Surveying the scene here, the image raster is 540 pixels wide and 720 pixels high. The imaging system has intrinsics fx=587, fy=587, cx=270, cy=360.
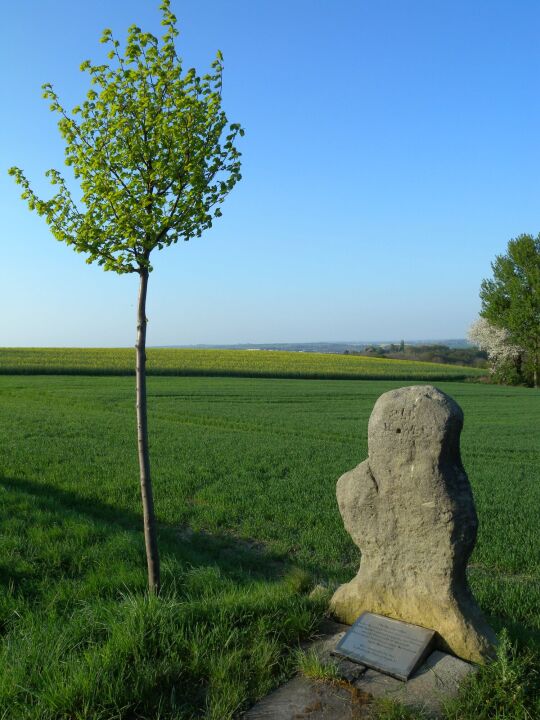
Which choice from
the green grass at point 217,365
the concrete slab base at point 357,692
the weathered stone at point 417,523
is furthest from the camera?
the green grass at point 217,365

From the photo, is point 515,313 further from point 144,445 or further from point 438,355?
point 144,445

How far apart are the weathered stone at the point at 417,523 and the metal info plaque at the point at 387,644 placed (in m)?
0.19

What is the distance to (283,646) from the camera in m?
4.98

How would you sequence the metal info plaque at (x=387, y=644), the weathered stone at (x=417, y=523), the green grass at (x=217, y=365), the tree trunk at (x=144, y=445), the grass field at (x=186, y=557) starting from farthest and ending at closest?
the green grass at (x=217, y=365), the tree trunk at (x=144, y=445), the weathered stone at (x=417, y=523), the metal info plaque at (x=387, y=644), the grass field at (x=186, y=557)

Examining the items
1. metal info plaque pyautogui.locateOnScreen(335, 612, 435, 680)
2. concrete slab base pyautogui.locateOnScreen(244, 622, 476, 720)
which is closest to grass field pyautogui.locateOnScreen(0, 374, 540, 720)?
concrete slab base pyautogui.locateOnScreen(244, 622, 476, 720)

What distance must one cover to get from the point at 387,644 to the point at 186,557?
412cm

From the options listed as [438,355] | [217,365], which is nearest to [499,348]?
[217,365]

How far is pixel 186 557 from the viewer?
27.5 feet

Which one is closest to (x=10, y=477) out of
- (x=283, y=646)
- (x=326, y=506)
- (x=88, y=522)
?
(x=88, y=522)

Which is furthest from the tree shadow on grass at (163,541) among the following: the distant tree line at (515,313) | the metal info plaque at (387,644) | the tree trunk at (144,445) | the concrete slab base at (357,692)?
the distant tree line at (515,313)

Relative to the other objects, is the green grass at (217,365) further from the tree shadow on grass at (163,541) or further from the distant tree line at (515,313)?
the tree shadow on grass at (163,541)

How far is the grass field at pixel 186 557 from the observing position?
4.41 metres

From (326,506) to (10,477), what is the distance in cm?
685

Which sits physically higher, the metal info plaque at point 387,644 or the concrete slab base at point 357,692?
the metal info plaque at point 387,644
